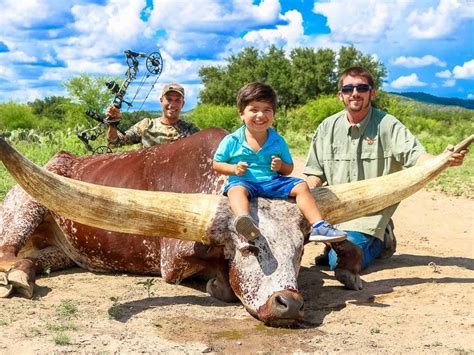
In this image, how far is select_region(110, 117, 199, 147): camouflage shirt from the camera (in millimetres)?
7383

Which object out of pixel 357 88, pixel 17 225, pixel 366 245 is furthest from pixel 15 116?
pixel 366 245

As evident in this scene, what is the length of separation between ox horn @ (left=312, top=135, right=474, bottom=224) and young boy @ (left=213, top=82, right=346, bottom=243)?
1.13 ft

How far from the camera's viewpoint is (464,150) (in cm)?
525

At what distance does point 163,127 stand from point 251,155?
9.32 ft

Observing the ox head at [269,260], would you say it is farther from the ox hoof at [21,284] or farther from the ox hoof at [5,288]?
the ox hoof at [5,288]

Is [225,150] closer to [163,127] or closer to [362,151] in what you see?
[362,151]

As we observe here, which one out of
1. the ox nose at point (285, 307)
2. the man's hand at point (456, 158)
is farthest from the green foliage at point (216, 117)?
the ox nose at point (285, 307)

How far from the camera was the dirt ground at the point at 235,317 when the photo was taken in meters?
3.84

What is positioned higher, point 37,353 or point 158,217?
point 158,217

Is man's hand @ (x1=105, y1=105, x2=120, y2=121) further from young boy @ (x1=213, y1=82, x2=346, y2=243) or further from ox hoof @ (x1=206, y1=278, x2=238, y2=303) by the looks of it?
ox hoof @ (x1=206, y1=278, x2=238, y2=303)

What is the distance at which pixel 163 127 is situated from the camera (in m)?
7.44

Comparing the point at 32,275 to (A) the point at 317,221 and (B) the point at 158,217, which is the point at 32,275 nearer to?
(B) the point at 158,217

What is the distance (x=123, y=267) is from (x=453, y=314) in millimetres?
2561

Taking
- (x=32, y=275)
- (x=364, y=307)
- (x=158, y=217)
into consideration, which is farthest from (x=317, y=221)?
(x=32, y=275)
